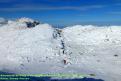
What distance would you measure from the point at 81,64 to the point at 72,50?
473 centimetres

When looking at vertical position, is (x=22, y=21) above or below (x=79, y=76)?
above

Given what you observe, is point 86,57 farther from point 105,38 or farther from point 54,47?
point 105,38

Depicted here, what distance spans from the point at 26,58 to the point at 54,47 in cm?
397

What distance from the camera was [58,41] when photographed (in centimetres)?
3525

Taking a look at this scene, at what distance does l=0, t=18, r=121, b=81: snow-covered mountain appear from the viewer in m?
27.2

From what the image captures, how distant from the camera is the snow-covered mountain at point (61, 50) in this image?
27.2 metres

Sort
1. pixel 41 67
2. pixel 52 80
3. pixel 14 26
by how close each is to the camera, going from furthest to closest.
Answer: pixel 14 26 → pixel 41 67 → pixel 52 80

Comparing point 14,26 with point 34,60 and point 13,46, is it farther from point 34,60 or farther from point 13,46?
point 34,60

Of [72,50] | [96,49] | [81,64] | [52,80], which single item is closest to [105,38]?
[96,49]

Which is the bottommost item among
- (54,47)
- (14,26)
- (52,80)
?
(52,80)

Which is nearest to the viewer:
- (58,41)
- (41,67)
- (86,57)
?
(41,67)

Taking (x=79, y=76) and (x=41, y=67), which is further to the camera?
(x=41, y=67)

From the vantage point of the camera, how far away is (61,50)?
32.2 metres

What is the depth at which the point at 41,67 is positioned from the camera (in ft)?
90.5
